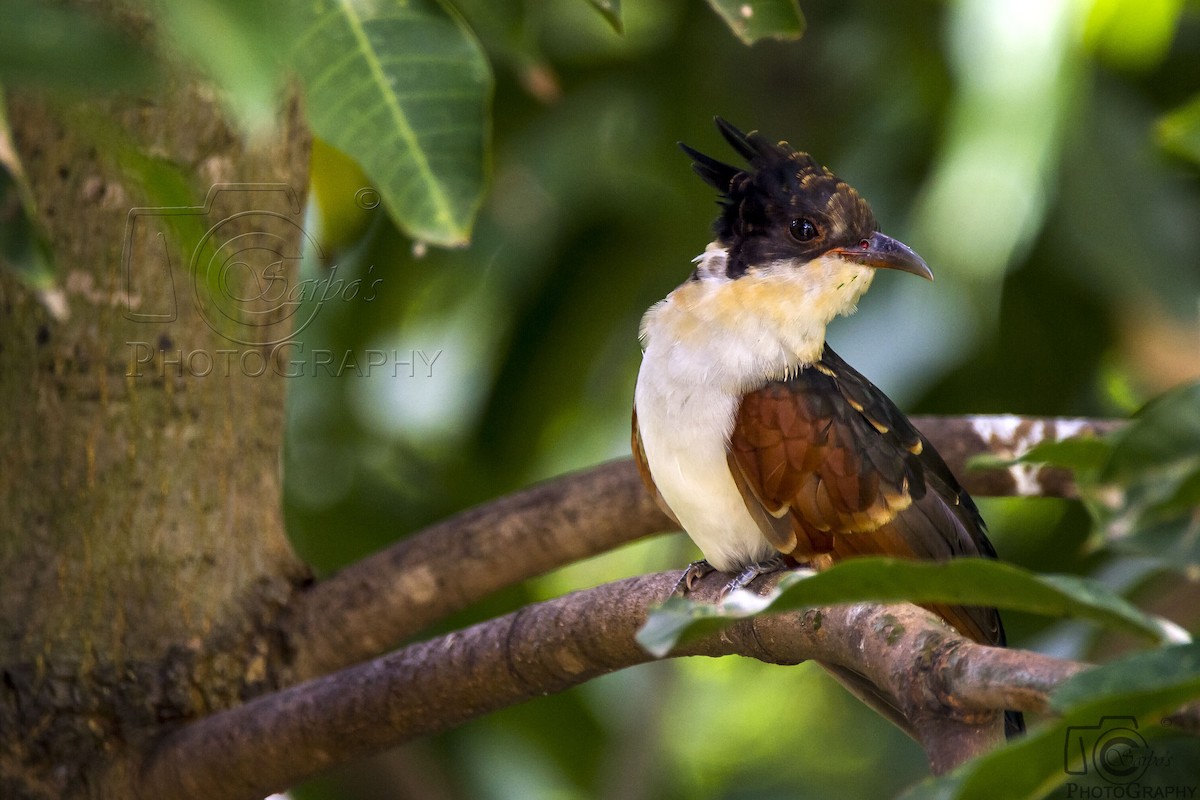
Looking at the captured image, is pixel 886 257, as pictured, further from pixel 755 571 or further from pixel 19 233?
pixel 19 233

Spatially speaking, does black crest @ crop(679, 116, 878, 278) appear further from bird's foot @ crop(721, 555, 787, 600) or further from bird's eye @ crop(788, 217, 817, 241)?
bird's foot @ crop(721, 555, 787, 600)

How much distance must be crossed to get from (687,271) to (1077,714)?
3.06 meters

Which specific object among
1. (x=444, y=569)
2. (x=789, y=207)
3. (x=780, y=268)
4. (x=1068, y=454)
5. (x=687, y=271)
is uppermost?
(x=1068, y=454)

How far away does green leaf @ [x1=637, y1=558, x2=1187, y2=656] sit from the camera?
47.7 inches

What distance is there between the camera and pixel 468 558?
2713 mm

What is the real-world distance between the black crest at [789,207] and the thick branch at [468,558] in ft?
1.83

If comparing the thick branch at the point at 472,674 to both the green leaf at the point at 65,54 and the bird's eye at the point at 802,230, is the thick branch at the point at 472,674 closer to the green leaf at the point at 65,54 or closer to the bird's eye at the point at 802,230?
the bird's eye at the point at 802,230

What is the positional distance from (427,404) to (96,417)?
2.13m

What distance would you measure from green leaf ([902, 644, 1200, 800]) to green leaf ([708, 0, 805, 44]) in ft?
4.19

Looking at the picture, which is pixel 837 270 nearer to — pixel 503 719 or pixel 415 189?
pixel 415 189

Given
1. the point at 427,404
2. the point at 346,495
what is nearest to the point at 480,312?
the point at 427,404

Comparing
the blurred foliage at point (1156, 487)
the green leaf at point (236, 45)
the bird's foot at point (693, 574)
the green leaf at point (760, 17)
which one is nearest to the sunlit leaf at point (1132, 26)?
the green leaf at point (760, 17)

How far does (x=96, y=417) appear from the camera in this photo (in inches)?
101

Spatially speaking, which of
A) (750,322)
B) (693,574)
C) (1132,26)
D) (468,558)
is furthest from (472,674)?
(1132,26)
